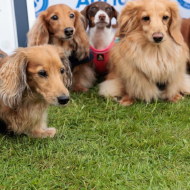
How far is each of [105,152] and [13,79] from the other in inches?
35.7

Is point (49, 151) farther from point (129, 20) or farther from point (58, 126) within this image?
point (129, 20)

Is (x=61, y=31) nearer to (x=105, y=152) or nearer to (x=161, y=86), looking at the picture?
(x=161, y=86)

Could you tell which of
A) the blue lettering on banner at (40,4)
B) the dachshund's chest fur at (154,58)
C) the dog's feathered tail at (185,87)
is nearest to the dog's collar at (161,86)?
the dachshund's chest fur at (154,58)

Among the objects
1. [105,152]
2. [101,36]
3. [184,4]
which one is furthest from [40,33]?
[184,4]

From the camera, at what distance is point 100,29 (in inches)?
157

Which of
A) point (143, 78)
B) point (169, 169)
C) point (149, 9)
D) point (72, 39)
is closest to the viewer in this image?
point (169, 169)

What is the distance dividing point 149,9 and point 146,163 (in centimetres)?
163

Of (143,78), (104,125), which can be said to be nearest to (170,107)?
(143,78)

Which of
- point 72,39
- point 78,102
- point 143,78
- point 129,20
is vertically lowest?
point 78,102

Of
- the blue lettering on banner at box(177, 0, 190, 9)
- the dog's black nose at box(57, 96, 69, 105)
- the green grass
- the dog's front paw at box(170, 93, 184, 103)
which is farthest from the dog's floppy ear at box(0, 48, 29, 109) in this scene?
the blue lettering on banner at box(177, 0, 190, 9)

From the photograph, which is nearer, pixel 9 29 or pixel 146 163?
pixel 146 163

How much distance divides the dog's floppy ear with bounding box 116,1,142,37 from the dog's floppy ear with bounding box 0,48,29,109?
4.60ft

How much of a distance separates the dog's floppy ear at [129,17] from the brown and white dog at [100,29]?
0.69m

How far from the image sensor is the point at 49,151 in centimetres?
225
